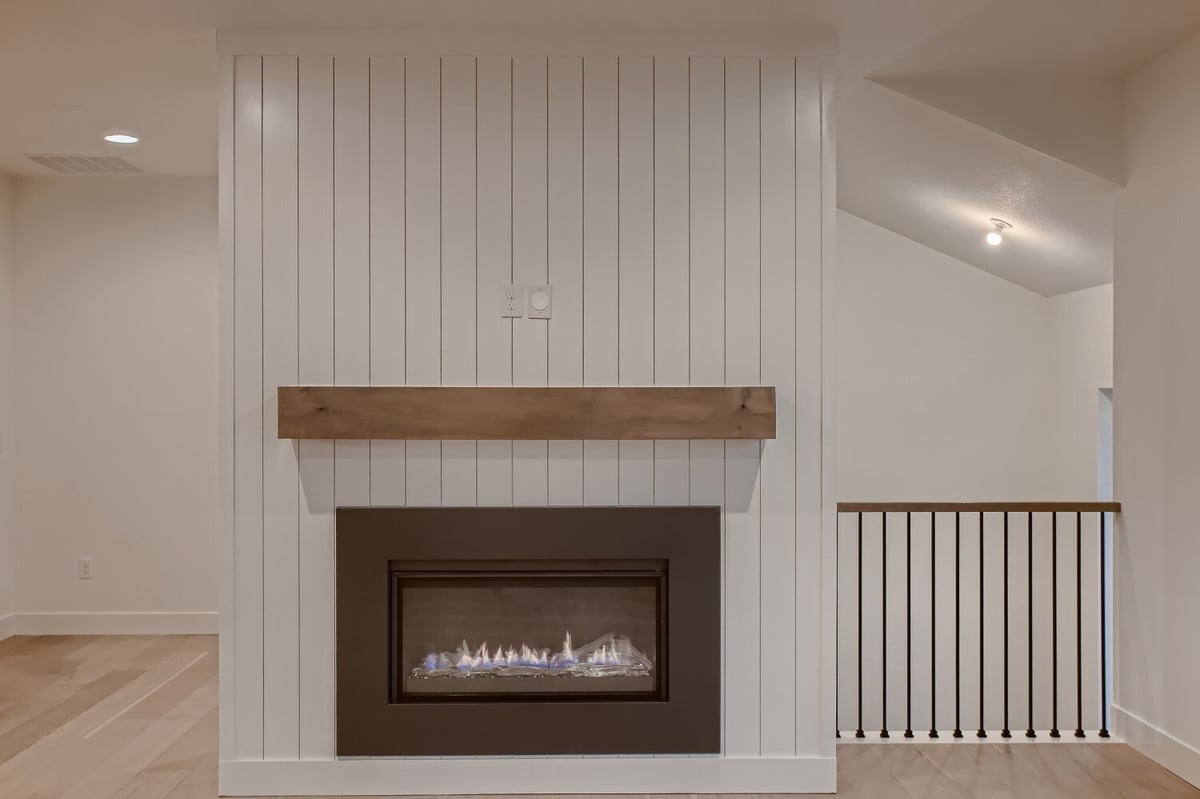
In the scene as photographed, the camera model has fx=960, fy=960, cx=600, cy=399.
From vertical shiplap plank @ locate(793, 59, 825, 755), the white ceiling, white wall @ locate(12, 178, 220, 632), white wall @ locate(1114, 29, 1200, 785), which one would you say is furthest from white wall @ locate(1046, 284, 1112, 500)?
white wall @ locate(12, 178, 220, 632)

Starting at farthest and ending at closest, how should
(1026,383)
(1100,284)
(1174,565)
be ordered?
(1026,383) → (1100,284) → (1174,565)

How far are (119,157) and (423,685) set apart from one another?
3.06 m

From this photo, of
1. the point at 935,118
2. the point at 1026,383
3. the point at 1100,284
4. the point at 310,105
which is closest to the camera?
the point at 310,105

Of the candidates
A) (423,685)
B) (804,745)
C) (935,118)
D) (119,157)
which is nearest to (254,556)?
(423,685)

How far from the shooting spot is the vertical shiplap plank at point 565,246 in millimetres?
3023

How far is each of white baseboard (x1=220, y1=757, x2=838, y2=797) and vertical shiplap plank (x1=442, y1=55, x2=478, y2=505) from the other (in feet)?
2.88

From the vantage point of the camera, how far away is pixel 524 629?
3070mm

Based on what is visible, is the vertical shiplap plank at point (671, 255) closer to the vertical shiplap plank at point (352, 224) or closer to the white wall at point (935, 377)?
the vertical shiplap plank at point (352, 224)

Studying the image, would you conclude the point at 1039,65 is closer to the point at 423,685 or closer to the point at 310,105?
the point at 310,105

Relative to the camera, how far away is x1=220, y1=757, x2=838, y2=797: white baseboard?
3.01 meters

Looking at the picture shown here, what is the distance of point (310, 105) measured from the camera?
299 cm

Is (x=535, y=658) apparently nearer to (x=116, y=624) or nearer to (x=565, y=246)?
(x=565, y=246)

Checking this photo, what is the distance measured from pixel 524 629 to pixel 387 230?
134 centimetres

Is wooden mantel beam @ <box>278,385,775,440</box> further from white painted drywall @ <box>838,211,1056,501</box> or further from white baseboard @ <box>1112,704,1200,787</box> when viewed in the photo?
white painted drywall @ <box>838,211,1056,501</box>
